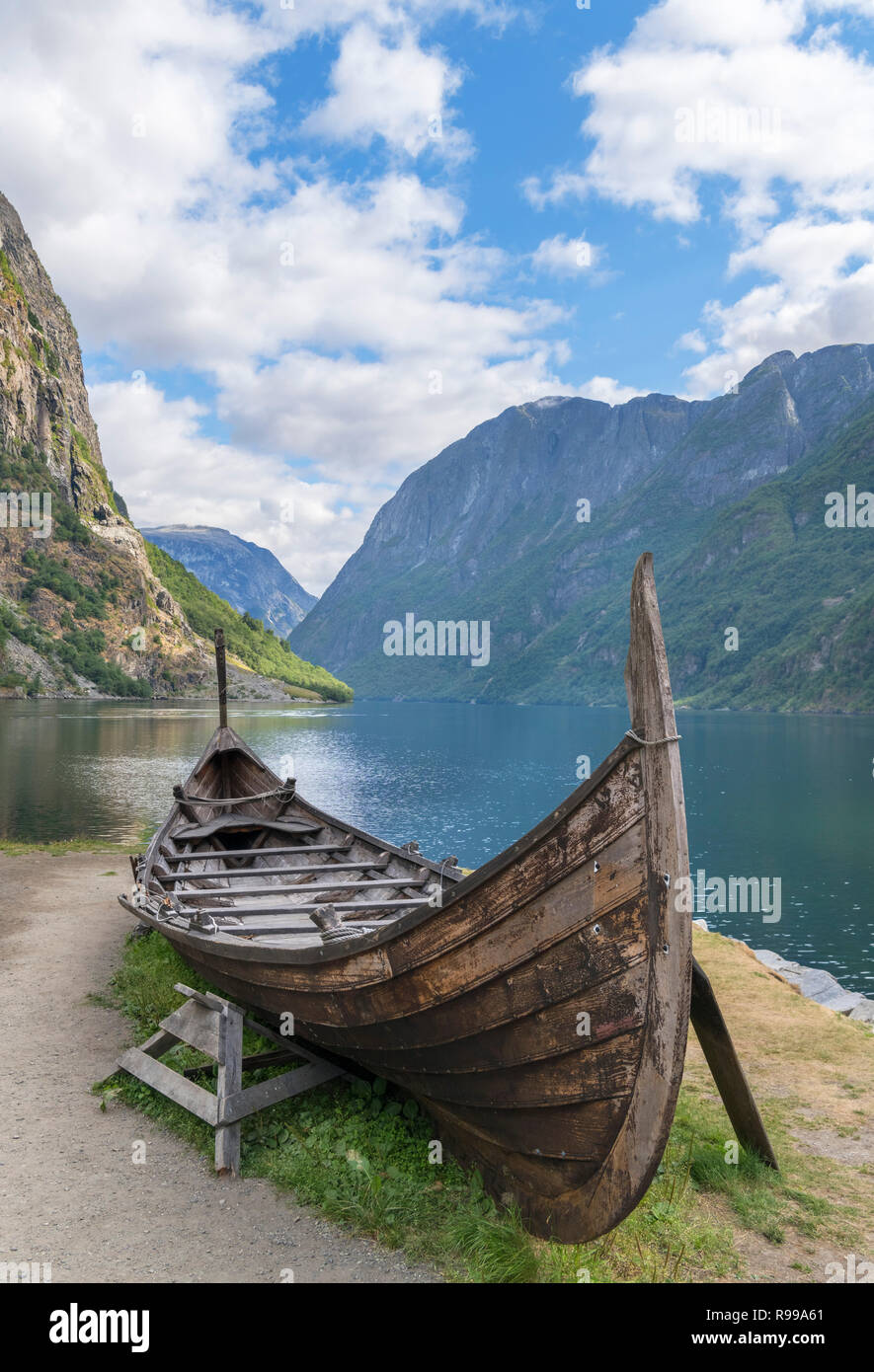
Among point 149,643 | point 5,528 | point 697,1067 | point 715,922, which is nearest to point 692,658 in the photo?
point 149,643

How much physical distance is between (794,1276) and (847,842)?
31197 mm

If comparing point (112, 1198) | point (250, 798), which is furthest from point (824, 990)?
point (112, 1198)

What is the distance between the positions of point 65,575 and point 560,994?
163905 mm

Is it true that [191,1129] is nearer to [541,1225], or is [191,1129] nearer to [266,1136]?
[266,1136]

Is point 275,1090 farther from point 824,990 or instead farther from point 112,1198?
point 824,990

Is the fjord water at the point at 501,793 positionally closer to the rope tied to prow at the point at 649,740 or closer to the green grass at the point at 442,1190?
the green grass at the point at 442,1190

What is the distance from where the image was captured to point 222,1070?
21.9 feet

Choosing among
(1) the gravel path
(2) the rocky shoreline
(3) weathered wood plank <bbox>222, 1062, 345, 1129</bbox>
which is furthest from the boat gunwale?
(2) the rocky shoreline

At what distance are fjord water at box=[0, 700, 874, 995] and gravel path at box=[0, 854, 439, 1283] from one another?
35.7ft

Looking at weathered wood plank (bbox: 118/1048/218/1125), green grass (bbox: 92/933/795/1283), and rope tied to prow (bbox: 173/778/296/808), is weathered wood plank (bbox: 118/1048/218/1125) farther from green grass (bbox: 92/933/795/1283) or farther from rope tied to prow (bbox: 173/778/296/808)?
rope tied to prow (bbox: 173/778/296/808)

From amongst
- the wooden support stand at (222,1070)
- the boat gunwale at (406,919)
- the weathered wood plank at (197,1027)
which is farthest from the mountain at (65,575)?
the weathered wood plank at (197,1027)

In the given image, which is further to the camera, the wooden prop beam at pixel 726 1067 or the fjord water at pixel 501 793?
the fjord water at pixel 501 793

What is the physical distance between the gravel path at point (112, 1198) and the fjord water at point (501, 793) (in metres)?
10.9

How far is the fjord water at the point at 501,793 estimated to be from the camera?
25484 millimetres
